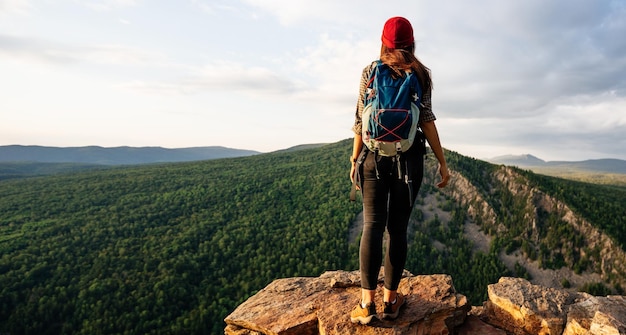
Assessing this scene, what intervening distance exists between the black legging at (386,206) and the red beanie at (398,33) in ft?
5.16

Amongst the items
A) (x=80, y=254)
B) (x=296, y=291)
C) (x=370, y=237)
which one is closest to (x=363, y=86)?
(x=370, y=237)

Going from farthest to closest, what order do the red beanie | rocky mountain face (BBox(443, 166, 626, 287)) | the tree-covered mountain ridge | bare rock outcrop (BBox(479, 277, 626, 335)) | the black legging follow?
1. the tree-covered mountain ridge
2. rocky mountain face (BBox(443, 166, 626, 287))
3. bare rock outcrop (BBox(479, 277, 626, 335))
4. the black legging
5. the red beanie

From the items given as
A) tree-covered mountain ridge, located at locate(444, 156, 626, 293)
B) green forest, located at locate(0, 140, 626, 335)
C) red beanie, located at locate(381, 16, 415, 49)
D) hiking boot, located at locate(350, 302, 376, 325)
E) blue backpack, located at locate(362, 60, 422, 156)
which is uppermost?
red beanie, located at locate(381, 16, 415, 49)

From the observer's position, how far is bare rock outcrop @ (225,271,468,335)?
566cm

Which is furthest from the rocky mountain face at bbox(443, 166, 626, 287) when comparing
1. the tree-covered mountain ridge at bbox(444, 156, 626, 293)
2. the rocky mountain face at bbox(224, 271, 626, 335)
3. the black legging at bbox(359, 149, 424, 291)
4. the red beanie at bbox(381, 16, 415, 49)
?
the red beanie at bbox(381, 16, 415, 49)

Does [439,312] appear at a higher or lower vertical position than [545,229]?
higher

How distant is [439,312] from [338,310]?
1865 millimetres

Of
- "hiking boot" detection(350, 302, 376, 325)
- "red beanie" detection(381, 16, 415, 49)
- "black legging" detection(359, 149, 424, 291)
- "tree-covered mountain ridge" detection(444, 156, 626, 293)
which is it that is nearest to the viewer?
"red beanie" detection(381, 16, 415, 49)

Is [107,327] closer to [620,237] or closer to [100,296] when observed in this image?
[100,296]

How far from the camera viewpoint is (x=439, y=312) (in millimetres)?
6020

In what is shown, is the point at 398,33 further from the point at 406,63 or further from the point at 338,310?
the point at 338,310

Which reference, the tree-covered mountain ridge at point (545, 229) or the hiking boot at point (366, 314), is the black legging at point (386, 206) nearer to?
the hiking boot at point (366, 314)

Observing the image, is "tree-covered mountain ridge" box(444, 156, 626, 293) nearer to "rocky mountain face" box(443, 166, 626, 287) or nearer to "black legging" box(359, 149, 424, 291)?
"rocky mountain face" box(443, 166, 626, 287)

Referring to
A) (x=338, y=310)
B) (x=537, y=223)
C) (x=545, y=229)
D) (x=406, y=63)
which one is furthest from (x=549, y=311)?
(x=537, y=223)
